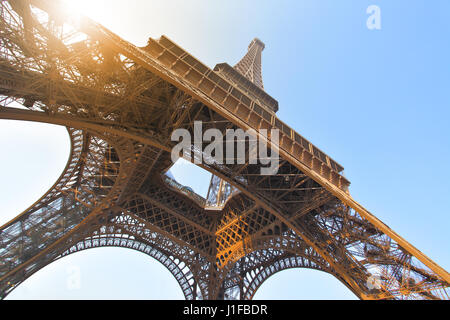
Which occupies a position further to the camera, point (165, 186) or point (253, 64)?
point (253, 64)

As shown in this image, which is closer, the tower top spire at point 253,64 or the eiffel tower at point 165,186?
the eiffel tower at point 165,186

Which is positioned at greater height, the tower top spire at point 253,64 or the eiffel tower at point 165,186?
the tower top spire at point 253,64

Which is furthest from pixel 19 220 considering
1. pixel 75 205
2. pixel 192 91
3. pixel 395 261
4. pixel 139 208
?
pixel 395 261

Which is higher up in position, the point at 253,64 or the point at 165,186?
the point at 253,64

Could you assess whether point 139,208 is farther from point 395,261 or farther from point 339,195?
point 395,261
